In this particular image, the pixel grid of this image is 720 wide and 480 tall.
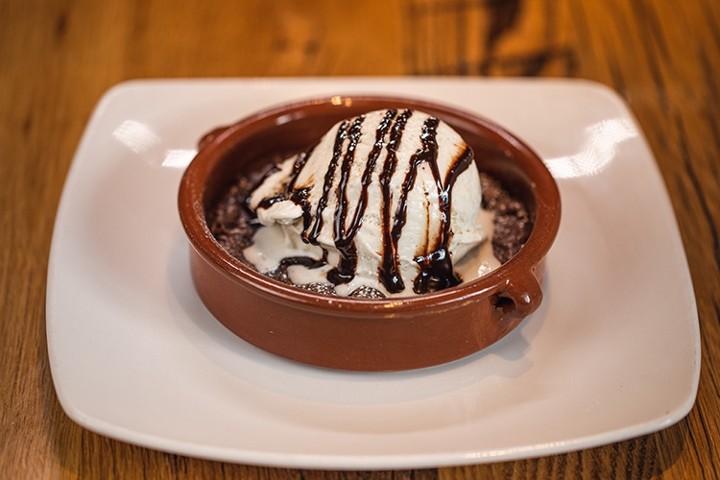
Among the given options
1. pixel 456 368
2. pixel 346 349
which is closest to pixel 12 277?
pixel 346 349

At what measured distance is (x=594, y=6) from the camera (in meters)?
2.43

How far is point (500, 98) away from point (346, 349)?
2.79 feet

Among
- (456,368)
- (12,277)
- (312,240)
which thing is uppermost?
(312,240)

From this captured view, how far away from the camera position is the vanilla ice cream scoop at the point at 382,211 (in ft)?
4.36

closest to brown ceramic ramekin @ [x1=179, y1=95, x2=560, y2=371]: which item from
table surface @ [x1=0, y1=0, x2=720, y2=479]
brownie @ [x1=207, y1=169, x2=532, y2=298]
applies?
brownie @ [x1=207, y1=169, x2=532, y2=298]

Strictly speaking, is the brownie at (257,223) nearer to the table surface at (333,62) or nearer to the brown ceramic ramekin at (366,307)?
the brown ceramic ramekin at (366,307)

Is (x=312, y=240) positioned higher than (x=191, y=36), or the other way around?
(x=312, y=240)

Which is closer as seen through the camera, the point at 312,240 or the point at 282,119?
the point at 312,240

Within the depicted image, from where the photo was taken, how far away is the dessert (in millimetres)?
1330

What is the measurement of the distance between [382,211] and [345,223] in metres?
0.06

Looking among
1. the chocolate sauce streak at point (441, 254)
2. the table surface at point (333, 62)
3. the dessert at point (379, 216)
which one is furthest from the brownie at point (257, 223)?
the table surface at point (333, 62)

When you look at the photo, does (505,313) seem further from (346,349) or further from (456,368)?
(346,349)

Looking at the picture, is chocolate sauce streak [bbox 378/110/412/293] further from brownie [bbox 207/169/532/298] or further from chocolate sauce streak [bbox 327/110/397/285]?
brownie [bbox 207/169/532/298]

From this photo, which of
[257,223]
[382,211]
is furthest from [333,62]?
[382,211]
